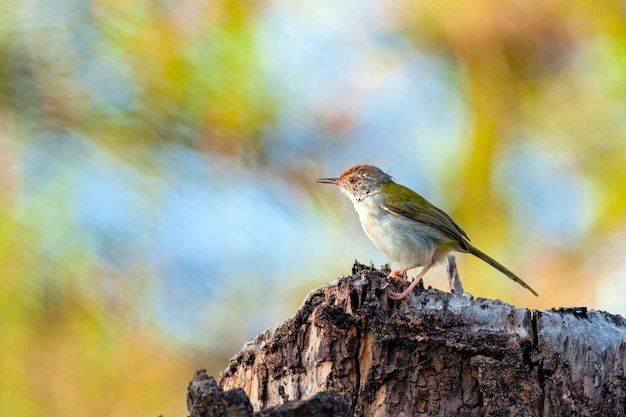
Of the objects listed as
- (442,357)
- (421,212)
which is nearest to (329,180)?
(421,212)

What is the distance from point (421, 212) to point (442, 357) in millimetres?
2420

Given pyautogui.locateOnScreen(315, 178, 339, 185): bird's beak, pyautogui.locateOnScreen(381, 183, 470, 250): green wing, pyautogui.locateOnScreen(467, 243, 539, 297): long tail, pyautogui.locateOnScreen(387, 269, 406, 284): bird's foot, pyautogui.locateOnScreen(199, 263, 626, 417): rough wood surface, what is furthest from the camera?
pyautogui.locateOnScreen(315, 178, 339, 185): bird's beak

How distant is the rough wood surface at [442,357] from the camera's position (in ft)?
9.09

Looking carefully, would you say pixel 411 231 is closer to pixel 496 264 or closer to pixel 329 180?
pixel 496 264

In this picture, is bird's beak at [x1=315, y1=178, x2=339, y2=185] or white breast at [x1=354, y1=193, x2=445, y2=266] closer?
white breast at [x1=354, y1=193, x2=445, y2=266]

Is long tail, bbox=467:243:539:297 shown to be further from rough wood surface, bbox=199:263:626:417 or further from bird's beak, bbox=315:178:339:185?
rough wood surface, bbox=199:263:626:417

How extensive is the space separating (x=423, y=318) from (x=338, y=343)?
350 mm

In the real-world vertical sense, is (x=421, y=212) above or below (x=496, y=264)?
above

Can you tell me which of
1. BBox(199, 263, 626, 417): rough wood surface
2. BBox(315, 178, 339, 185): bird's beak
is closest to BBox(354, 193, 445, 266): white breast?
BBox(315, 178, 339, 185): bird's beak

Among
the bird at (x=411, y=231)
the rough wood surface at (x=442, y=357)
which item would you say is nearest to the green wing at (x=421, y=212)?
the bird at (x=411, y=231)

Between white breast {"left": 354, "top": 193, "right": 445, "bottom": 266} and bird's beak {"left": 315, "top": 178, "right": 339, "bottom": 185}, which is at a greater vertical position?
bird's beak {"left": 315, "top": 178, "right": 339, "bottom": 185}

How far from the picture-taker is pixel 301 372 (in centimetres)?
301

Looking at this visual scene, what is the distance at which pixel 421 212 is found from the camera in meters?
5.17

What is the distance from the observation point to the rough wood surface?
9.09 feet
